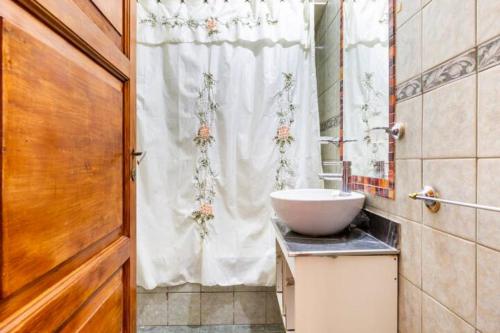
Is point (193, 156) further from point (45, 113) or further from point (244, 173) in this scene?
point (45, 113)

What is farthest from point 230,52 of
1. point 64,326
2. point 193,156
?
point 64,326

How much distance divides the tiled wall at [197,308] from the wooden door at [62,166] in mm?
1097

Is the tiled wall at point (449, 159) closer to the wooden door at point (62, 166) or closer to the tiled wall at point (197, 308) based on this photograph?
the wooden door at point (62, 166)

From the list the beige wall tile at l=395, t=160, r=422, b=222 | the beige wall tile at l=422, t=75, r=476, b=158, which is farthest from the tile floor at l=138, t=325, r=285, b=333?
the beige wall tile at l=422, t=75, r=476, b=158

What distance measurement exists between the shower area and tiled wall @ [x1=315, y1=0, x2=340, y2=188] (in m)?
0.13

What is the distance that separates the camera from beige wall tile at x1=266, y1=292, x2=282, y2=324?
188cm

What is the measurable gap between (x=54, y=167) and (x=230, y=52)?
149 centimetres

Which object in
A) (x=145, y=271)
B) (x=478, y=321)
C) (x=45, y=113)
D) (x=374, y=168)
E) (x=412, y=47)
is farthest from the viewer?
(x=145, y=271)

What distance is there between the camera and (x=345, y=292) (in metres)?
1.00

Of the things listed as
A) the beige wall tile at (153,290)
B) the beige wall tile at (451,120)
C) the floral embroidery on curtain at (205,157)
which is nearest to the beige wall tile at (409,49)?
the beige wall tile at (451,120)

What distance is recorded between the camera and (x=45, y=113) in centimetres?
48

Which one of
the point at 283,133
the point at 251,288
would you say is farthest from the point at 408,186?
the point at 251,288

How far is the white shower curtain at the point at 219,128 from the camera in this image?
5.82ft

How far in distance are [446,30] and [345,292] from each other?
0.88m
